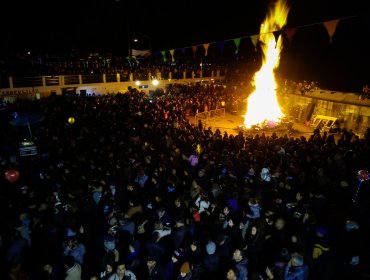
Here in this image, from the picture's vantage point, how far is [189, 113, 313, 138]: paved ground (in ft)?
64.4

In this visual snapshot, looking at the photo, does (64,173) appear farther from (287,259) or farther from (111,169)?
(287,259)

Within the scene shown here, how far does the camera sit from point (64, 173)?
9.13 meters

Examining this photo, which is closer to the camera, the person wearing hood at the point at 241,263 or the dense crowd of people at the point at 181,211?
the person wearing hood at the point at 241,263

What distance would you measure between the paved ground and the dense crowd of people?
717cm

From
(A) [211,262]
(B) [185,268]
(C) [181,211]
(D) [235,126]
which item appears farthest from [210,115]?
(B) [185,268]

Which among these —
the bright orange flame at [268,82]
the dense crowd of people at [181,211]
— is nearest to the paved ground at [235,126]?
the bright orange flame at [268,82]

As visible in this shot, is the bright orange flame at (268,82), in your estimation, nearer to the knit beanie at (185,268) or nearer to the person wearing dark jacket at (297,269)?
the person wearing dark jacket at (297,269)

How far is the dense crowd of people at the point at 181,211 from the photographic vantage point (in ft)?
17.4

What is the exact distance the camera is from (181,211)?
669 centimetres

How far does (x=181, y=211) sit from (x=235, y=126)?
15.4m

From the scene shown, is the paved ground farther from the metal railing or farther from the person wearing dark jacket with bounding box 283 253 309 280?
the person wearing dark jacket with bounding box 283 253 309 280

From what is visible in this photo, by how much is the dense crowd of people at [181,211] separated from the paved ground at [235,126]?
7166 millimetres

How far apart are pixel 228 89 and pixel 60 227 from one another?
86.4 ft

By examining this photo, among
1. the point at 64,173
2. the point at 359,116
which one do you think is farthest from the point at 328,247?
the point at 359,116
